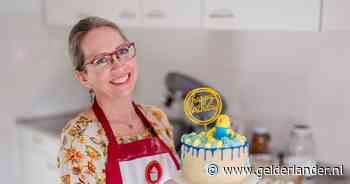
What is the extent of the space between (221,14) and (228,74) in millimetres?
480

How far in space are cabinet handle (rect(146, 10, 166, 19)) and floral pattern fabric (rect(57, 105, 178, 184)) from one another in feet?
2.13

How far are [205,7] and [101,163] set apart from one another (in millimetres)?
699

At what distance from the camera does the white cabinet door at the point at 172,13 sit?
1.52 meters

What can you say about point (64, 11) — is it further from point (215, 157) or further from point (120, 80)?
point (215, 157)

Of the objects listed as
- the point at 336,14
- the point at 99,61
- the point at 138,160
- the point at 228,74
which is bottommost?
the point at 138,160

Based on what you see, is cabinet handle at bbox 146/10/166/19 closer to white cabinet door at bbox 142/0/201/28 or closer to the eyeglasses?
white cabinet door at bbox 142/0/201/28

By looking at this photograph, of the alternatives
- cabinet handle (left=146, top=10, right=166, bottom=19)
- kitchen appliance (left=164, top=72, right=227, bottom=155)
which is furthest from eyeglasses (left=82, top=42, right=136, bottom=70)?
kitchen appliance (left=164, top=72, right=227, bottom=155)

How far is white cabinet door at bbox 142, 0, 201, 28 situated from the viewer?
1521mm

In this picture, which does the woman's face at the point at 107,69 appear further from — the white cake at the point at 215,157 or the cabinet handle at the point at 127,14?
the cabinet handle at the point at 127,14

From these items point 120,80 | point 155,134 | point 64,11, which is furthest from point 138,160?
point 64,11

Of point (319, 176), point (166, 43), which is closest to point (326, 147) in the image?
point (319, 176)

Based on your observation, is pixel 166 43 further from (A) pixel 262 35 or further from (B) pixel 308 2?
(B) pixel 308 2

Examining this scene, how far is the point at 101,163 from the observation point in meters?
1.02

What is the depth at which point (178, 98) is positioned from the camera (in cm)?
200
